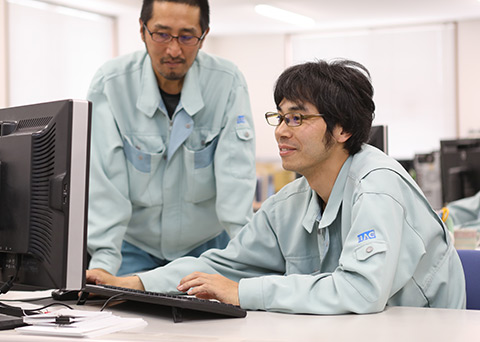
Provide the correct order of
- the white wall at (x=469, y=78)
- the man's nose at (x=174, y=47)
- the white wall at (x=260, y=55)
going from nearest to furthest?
the man's nose at (x=174, y=47) < the white wall at (x=260, y=55) < the white wall at (x=469, y=78)

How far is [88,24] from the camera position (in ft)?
24.8

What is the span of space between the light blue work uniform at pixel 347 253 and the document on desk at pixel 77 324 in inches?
12.0

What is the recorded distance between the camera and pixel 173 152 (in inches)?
86.8

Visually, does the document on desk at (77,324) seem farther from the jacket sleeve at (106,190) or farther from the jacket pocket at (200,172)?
the jacket pocket at (200,172)

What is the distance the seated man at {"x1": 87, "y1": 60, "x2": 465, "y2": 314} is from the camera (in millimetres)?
1470

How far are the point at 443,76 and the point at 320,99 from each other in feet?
24.9

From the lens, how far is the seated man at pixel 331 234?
1470 millimetres

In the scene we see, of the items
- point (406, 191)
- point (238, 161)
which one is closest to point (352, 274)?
point (406, 191)

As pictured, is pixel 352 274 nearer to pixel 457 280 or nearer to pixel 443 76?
pixel 457 280

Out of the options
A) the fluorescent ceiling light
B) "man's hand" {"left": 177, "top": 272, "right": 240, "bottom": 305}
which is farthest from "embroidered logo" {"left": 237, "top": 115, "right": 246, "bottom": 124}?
the fluorescent ceiling light

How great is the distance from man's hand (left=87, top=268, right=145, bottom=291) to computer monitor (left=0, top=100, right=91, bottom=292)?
35 cm

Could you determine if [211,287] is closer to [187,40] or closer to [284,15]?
[187,40]

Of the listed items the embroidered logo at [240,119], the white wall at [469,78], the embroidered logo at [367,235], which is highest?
the white wall at [469,78]

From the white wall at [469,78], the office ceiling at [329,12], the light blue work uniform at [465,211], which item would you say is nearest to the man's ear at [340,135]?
the light blue work uniform at [465,211]
